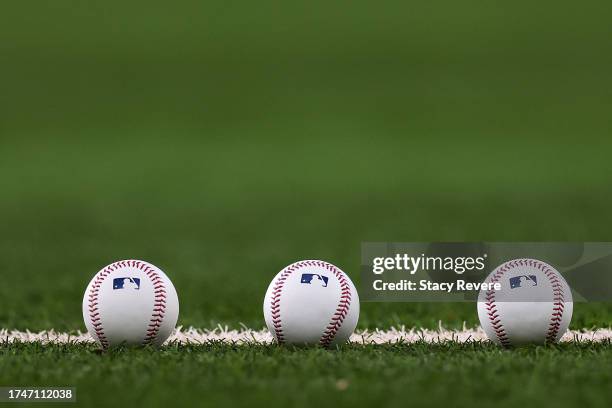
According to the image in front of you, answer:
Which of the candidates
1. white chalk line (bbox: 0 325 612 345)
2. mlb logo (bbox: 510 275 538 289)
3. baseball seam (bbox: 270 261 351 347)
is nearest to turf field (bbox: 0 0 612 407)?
baseball seam (bbox: 270 261 351 347)

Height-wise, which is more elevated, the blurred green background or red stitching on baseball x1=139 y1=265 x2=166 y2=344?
the blurred green background

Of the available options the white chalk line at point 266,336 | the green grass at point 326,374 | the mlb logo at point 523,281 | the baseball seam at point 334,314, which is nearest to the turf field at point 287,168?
the green grass at point 326,374

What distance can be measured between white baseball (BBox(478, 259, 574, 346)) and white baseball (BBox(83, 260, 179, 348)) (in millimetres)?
2169

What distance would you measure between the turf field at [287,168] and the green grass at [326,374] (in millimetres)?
24

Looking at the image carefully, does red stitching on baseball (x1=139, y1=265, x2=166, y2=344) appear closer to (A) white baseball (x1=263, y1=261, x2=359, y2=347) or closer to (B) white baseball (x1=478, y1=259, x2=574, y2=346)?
(A) white baseball (x1=263, y1=261, x2=359, y2=347)

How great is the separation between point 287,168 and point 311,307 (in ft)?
59.2

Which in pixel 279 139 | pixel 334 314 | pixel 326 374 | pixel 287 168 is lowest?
pixel 326 374

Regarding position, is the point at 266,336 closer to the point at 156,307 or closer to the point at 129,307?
the point at 156,307

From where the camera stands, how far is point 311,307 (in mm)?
6660

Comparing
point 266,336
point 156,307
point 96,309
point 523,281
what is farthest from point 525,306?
point 96,309

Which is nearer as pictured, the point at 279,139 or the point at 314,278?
the point at 314,278

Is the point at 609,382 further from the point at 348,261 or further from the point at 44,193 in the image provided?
the point at 44,193

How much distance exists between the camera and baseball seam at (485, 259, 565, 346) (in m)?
6.67

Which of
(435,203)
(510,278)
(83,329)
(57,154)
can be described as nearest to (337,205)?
(435,203)
